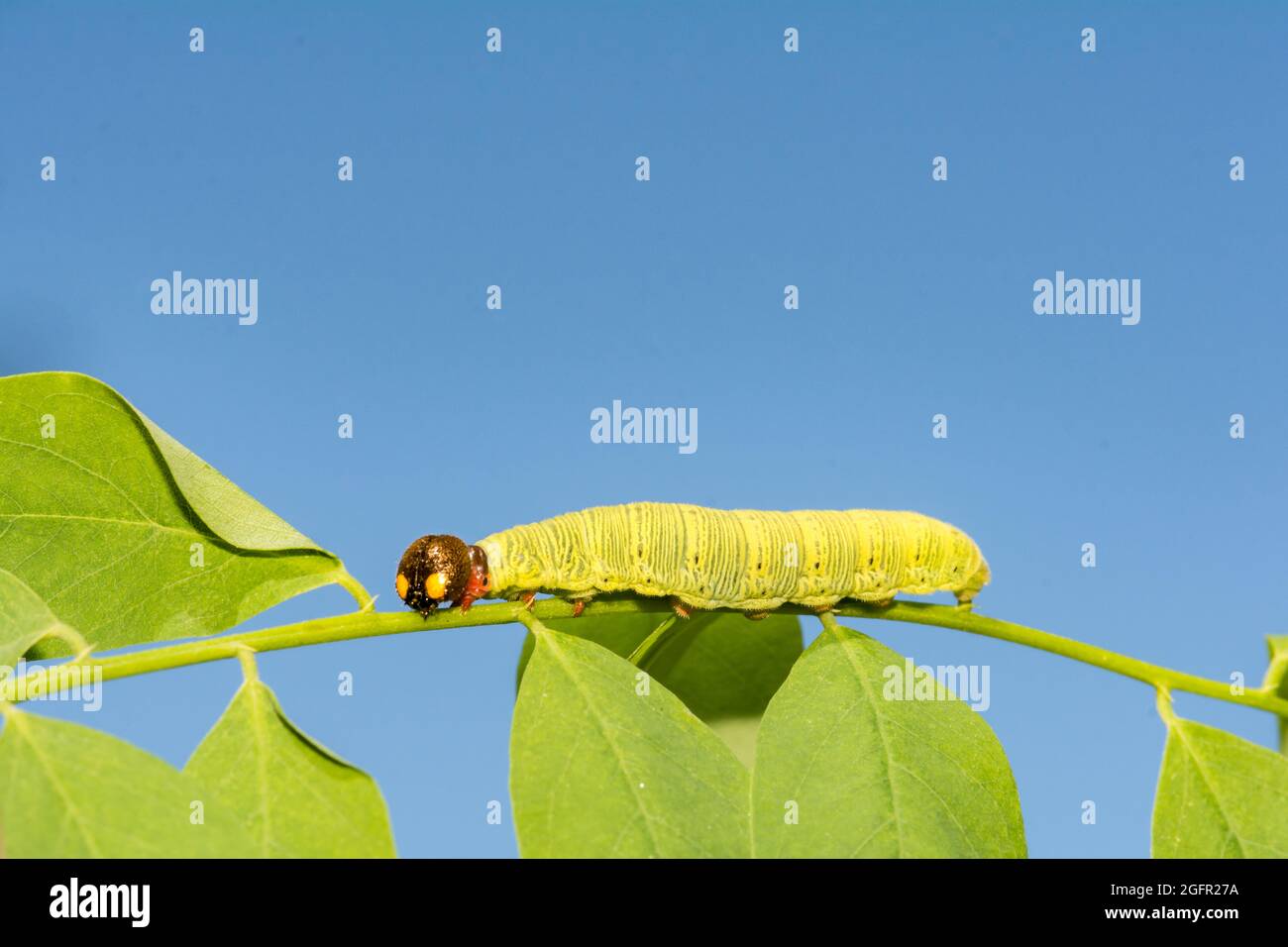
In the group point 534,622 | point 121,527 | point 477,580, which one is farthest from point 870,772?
point 121,527

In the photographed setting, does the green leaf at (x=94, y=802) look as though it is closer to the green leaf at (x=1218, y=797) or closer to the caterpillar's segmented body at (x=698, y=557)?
the caterpillar's segmented body at (x=698, y=557)

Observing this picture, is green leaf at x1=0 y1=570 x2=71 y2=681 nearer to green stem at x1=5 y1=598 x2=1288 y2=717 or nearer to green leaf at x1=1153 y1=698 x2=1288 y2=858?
green stem at x1=5 y1=598 x2=1288 y2=717

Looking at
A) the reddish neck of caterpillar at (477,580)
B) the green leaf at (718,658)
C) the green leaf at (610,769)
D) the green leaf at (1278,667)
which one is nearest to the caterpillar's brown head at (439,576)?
the reddish neck of caterpillar at (477,580)

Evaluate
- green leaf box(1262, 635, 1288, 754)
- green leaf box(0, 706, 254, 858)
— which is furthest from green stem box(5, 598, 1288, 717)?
green leaf box(0, 706, 254, 858)

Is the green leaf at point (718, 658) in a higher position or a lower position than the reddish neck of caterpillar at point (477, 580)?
lower
